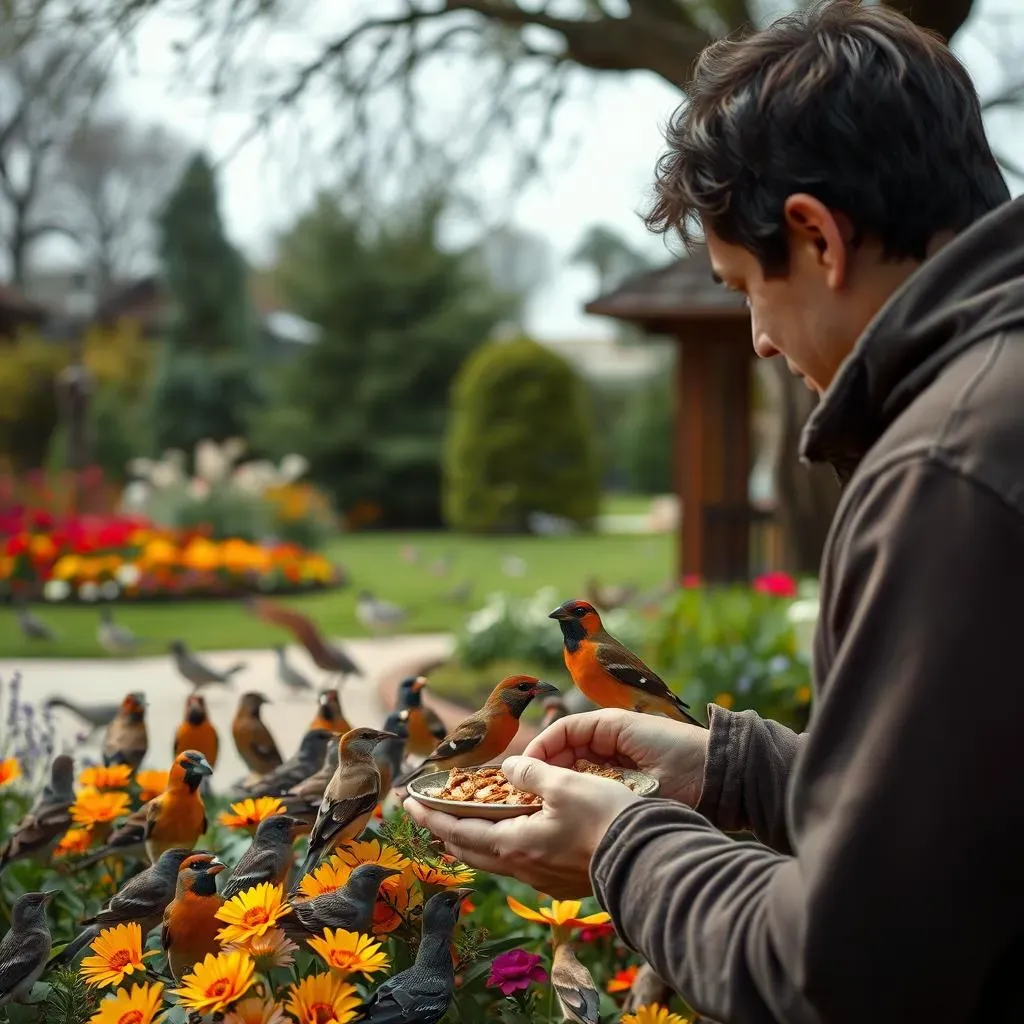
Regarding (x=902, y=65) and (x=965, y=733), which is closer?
(x=965, y=733)

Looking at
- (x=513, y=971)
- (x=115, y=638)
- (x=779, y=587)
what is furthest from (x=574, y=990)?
(x=115, y=638)

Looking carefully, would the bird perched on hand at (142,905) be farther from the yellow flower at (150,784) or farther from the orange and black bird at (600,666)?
the orange and black bird at (600,666)

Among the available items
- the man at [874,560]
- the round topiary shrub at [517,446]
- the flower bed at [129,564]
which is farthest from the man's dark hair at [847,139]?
the round topiary shrub at [517,446]

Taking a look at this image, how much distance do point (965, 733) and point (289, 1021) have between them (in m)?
0.90

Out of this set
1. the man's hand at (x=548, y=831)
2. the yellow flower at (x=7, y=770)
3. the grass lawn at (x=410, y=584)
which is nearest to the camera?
the man's hand at (x=548, y=831)

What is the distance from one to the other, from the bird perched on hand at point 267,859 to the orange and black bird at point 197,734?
1.22 m

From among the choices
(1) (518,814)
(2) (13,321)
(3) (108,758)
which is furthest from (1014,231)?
(2) (13,321)

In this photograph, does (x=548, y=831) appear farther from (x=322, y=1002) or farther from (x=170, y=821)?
(x=170, y=821)

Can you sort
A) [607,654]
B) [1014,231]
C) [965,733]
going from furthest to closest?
[607,654] < [1014,231] < [965,733]

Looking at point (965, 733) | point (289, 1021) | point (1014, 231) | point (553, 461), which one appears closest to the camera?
point (965, 733)

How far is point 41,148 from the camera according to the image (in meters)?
7.64

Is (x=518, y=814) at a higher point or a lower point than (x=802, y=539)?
higher

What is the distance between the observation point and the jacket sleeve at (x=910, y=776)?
1017mm

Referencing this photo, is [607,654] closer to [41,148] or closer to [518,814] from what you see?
[518,814]
